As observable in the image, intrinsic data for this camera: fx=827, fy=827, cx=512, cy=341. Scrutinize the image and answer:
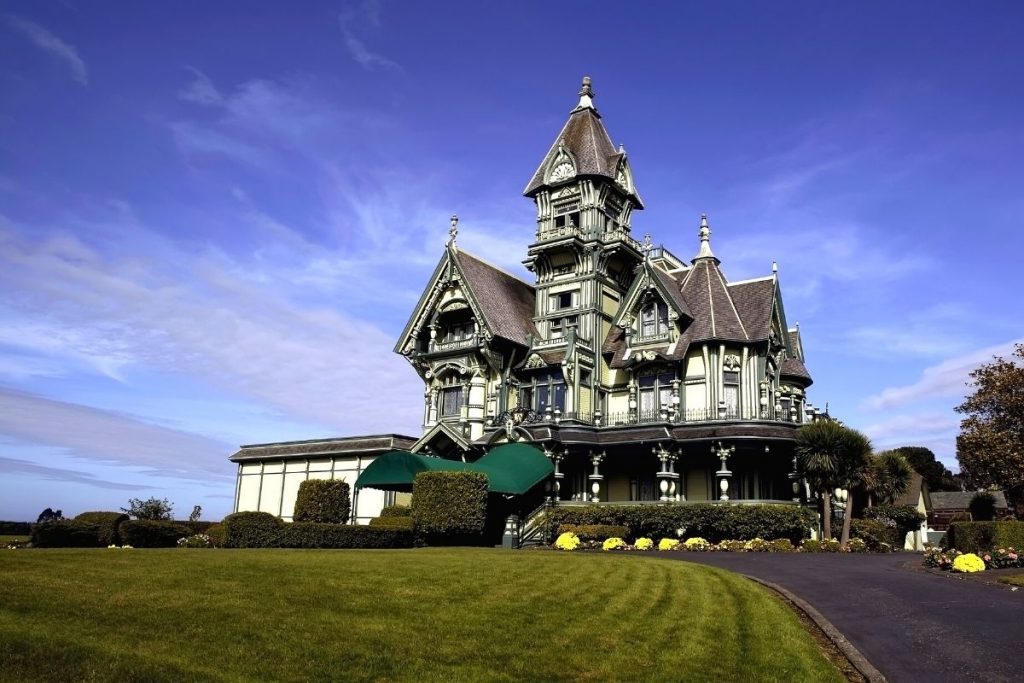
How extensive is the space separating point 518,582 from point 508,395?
31.8 m

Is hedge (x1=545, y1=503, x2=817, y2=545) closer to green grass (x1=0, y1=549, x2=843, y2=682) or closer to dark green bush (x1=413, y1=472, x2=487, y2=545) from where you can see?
dark green bush (x1=413, y1=472, x2=487, y2=545)

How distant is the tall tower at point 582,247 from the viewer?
4794 cm

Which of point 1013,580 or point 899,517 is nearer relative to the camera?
point 1013,580

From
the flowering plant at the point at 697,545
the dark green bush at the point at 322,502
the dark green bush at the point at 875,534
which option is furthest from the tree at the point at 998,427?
the dark green bush at the point at 322,502

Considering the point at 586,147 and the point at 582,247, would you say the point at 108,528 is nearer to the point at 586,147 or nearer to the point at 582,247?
the point at 582,247


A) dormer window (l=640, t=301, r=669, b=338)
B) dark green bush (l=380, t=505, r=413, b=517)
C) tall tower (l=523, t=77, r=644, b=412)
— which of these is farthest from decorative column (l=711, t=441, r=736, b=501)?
dark green bush (l=380, t=505, r=413, b=517)

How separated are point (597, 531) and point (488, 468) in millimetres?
5935

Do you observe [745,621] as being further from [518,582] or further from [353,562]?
[353,562]

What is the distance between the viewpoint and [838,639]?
14.3 meters

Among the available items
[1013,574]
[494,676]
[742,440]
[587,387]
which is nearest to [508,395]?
[587,387]

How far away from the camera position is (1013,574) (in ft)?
73.6

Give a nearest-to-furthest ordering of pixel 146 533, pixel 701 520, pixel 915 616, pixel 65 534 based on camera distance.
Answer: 1. pixel 915 616
2. pixel 65 534
3. pixel 146 533
4. pixel 701 520

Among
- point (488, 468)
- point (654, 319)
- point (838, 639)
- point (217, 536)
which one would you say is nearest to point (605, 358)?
point (654, 319)

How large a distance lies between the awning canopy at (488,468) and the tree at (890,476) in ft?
50.7
